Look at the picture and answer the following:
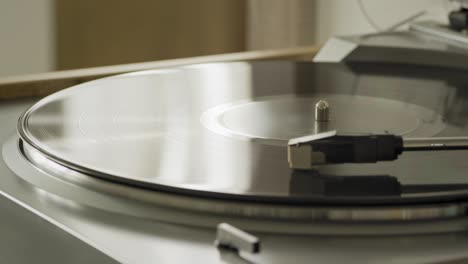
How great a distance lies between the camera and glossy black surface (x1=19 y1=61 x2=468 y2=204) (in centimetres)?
54

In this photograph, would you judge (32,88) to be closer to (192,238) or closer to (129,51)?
(192,238)

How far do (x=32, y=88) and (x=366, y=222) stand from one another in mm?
514

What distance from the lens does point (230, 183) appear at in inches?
21.4

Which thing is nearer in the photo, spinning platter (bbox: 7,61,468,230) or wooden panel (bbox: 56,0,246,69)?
spinning platter (bbox: 7,61,468,230)

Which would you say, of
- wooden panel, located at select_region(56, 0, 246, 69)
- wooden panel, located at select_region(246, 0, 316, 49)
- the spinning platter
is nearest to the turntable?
the spinning platter

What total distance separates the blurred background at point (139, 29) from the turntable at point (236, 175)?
41.6 inches

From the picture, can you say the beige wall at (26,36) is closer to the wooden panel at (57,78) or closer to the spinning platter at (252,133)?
the wooden panel at (57,78)

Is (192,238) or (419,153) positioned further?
(419,153)

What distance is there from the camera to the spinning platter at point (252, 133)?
520 mm

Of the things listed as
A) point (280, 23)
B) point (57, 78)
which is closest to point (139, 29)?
point (280, 23)

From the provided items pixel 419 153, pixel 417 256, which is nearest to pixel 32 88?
pixel 419 153

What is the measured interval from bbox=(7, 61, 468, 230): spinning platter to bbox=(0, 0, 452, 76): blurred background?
957mm

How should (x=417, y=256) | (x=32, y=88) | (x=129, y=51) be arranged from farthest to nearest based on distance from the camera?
(x=129, y=51) → (x=32, y=88) → (x=417, y=256)

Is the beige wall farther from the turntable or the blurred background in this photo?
the turntable
